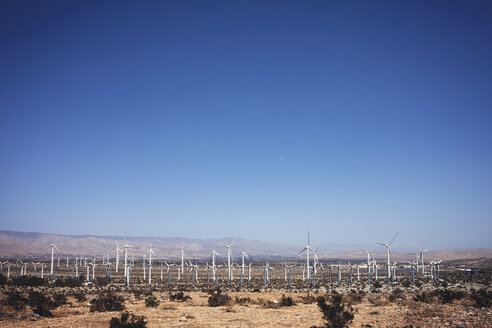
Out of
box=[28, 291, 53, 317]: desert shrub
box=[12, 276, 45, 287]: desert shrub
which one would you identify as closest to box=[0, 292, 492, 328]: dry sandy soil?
box=[28, 291, 53, 317]: desert shrub

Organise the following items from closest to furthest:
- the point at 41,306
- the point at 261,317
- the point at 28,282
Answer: the point at 261,317
the point at 41,306
the point at 28,282

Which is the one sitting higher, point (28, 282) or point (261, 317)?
point (261, 317)

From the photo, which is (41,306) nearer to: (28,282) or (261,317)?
(261,317)

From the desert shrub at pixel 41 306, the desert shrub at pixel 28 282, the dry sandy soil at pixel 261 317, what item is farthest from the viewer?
the desert shrub at pixel 28 282

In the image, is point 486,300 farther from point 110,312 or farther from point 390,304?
point 110,312

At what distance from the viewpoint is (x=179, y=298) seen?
35656 mm

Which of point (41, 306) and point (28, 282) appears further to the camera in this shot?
point (28, 282)

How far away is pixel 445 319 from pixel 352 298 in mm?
15205

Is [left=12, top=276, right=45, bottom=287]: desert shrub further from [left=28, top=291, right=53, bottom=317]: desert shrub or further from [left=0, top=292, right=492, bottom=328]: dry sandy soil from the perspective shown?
[left=0, top=292, right=492, bottom=328]: dry sandy soil

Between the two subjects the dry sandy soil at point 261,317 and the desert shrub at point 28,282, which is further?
the desert shrub at point 28,282

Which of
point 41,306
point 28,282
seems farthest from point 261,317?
point 28,282

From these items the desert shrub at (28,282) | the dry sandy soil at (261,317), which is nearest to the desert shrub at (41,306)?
the dry sandy soil at (261,317)

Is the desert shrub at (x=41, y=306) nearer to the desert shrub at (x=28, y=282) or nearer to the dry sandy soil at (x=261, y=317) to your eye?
the dry sandy soil at (x=261, y=317)

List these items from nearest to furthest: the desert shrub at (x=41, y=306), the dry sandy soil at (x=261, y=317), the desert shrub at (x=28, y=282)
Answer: the dry sandy soil at (x=261, y=317) < the desert shrub at (x=41, y=306) < the desert shrub at (x=28, y=282)
